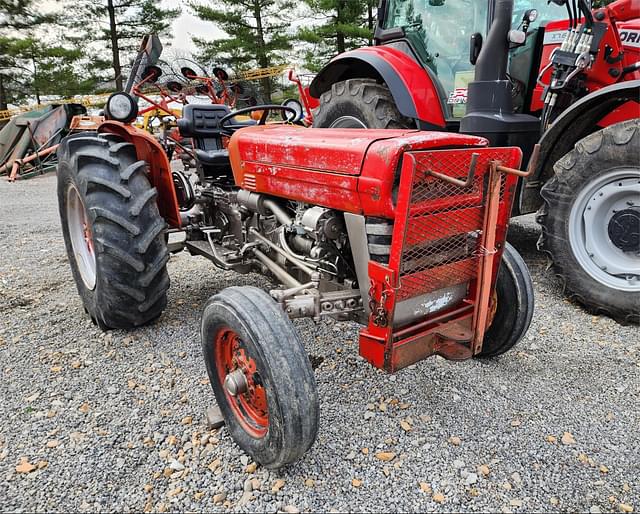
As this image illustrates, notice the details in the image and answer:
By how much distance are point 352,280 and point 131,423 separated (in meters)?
1.19

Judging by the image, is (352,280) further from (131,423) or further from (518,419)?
(131,423)

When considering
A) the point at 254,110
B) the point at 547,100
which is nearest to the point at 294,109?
the point at 254,110

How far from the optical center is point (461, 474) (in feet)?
5.98

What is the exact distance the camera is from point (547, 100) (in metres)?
3.53

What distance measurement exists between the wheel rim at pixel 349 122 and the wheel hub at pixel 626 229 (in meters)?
2.05

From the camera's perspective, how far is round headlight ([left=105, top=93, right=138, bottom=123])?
115 inches

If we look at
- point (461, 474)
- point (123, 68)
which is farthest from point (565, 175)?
point (123, 68)

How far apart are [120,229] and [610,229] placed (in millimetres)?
3011

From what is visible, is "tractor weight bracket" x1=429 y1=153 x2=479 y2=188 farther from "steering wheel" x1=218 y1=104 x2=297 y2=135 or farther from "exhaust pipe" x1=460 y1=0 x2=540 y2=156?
"exhaust pipe" x1=460 y1=0 x2=540 y2=156

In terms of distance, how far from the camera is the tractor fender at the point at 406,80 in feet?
12.5

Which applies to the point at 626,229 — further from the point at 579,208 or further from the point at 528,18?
the point at 528,18

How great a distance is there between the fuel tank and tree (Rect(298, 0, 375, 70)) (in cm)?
1332

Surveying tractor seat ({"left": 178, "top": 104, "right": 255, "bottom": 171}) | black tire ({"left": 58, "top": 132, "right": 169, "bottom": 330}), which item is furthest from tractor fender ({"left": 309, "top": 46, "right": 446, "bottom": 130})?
black tire ({"left": 58, "top": 132, "right": 169, "bottom": 330})

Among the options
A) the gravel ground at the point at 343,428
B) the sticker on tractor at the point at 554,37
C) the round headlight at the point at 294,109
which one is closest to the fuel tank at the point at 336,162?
the round headlight at the point at 294,109
